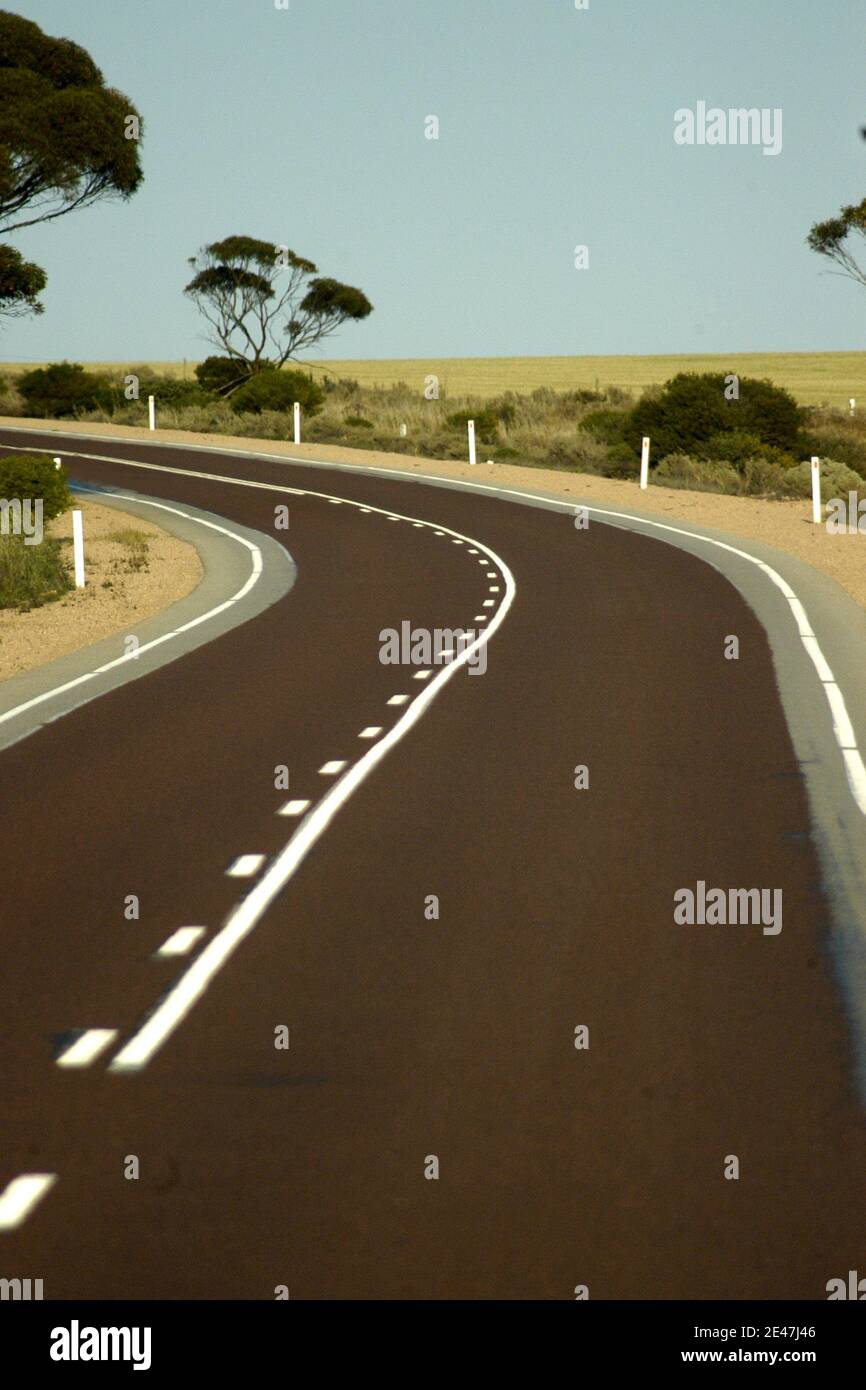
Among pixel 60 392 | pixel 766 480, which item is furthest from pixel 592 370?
pixel 766 480

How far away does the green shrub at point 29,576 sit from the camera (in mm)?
22500

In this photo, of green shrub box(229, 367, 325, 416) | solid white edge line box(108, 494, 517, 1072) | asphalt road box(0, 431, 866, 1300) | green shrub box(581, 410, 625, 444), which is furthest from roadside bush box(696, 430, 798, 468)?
solid white edge line box(108, 494, 517, 1072)

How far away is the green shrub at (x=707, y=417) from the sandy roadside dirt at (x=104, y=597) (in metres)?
A: 21.1

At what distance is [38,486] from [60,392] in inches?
1658

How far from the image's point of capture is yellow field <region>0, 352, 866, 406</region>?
118 m

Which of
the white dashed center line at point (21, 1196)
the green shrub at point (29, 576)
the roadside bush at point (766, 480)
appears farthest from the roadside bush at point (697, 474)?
the white dashed center line at point (21, 1196)

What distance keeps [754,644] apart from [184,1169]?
1323 centimetres

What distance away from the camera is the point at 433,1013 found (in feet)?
23.0

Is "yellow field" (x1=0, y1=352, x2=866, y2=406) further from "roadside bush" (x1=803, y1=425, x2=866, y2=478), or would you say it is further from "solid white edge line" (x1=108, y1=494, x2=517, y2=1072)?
"solid white edge line" (x1=108, y1=494, x2=517, y2=1072)

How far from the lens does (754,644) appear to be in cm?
1792

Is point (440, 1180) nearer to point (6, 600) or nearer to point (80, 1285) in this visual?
point (80, 1285)
